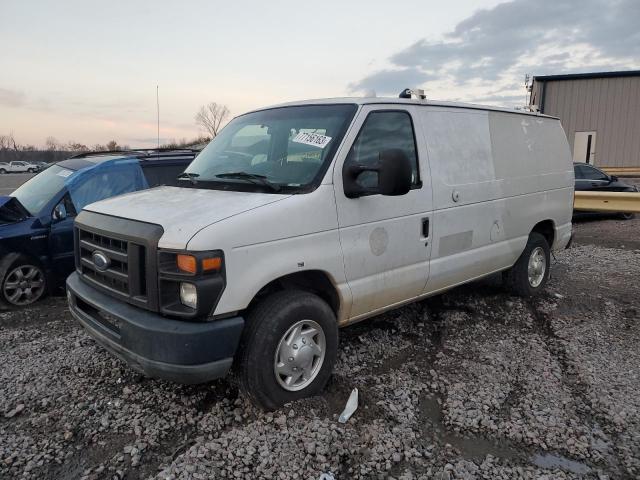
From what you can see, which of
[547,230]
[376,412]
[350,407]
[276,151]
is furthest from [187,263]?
[547,230]

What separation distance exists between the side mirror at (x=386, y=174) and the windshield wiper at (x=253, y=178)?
0.50m

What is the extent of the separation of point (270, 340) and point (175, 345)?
23.4 inches

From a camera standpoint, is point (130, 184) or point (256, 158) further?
point (130, 184)

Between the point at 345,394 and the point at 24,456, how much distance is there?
6.80 ft

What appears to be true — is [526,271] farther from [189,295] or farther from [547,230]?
[189,295]

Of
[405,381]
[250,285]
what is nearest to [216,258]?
[250,285]

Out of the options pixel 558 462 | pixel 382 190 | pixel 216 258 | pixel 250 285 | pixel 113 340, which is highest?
pixel 382 190

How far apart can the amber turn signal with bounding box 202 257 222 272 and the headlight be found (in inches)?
5.0

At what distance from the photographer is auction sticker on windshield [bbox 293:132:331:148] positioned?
3721mm

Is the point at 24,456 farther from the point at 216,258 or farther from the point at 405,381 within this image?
the point at 405,381

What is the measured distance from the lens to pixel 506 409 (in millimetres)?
3553

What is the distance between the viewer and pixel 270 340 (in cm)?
322

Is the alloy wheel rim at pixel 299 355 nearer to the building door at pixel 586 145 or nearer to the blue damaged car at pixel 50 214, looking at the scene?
the blue damaged car at pixel 50 214

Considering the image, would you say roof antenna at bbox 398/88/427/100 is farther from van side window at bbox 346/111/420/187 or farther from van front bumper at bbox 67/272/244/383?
van front bumper at bbox 67/272/244/383
